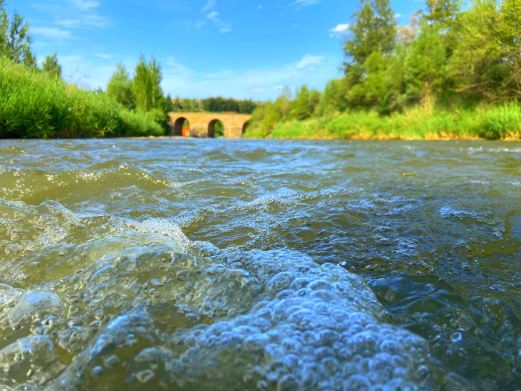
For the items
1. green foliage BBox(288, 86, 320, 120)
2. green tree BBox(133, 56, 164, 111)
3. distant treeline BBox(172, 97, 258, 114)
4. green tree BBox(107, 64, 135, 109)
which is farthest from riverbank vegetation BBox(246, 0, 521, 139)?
distant treeline BBox(172, 97, 258, 114)

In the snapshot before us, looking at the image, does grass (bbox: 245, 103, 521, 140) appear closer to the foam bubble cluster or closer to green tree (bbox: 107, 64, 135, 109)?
the foam bubble cluster

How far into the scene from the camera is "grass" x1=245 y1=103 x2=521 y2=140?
10598mm

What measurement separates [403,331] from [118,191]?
2.37 metres

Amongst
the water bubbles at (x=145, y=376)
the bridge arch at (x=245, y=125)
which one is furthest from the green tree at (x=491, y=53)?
the bridge arch at (x=245, y=125)

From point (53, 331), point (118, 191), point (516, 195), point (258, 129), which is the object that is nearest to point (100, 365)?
point (53, 331)

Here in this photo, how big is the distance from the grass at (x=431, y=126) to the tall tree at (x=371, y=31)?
21.8 ft

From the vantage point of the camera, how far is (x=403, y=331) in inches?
33.2

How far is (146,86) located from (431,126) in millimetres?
19343

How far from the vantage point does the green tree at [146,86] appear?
82.5ft

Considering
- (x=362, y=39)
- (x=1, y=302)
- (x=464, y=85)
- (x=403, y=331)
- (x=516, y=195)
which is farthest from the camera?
(x=362, y=39)

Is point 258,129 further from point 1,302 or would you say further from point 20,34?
point 1,302

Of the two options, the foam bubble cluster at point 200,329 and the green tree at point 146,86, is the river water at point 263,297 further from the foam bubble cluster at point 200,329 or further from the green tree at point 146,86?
the green tree at point 146,86

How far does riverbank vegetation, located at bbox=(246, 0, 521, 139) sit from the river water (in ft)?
36.1

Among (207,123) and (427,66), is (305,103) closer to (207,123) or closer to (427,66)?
(207,123)
